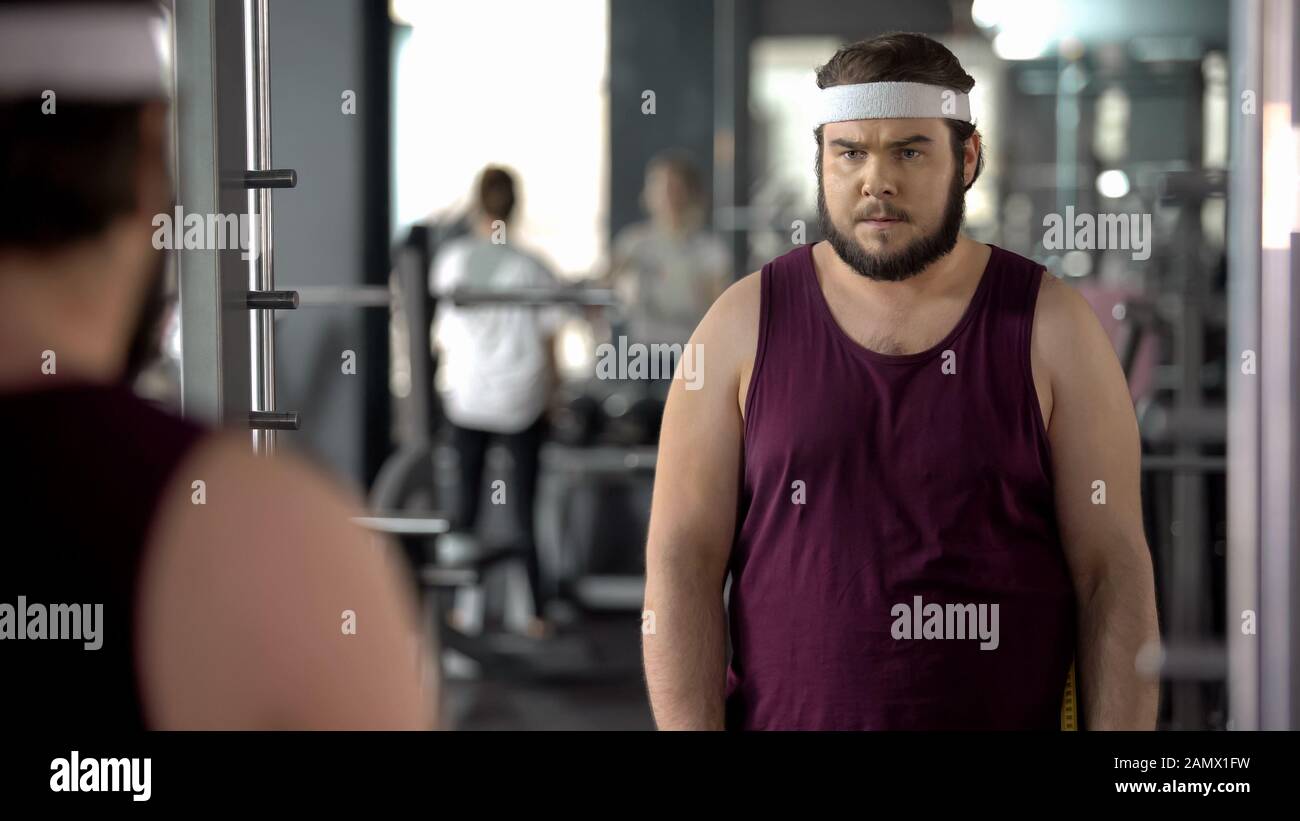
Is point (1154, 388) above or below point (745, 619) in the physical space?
above

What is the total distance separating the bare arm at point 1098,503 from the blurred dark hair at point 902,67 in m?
0.25

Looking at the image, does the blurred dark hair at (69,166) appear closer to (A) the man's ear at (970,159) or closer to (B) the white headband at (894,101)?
(B) the white headband at (894,101)

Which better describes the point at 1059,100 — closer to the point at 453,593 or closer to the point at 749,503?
the point at 453,593

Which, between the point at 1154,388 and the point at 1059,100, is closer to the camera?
the point at 1154,388

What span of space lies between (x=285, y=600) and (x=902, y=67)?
102cm

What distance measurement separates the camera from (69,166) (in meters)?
0.80

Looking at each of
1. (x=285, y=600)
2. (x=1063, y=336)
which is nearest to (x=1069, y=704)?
(x=1063, y=336)

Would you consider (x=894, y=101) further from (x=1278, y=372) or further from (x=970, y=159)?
(x=1278, y=372)

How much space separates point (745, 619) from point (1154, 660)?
0.47 m

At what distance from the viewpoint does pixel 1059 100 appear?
5.66 meters

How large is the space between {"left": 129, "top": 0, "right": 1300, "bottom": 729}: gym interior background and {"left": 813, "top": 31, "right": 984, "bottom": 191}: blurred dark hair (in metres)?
0.14
